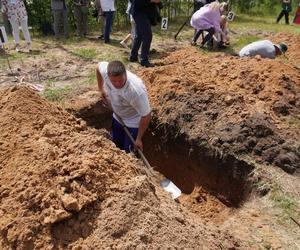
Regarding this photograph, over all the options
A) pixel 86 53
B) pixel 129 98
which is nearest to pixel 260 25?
pixel 86 53

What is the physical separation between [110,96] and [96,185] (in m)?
2.07

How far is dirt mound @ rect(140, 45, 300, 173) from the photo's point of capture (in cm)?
538

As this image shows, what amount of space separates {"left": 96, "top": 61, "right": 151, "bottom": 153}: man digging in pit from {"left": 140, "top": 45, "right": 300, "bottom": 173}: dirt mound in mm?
958

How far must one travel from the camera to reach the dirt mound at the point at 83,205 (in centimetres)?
302

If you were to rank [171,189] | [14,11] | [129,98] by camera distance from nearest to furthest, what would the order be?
[129,98] → [171,189] → [14,11]

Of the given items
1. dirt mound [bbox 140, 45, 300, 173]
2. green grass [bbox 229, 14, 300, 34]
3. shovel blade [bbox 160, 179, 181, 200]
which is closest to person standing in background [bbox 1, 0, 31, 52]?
dirt mound [bbox 140, 45, 300, 173]

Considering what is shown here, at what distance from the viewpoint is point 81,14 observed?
11.2 meters

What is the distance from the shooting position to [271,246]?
384cm

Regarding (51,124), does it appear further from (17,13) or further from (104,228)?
(17,13)

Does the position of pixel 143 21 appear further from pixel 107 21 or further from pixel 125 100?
pixel 125 100

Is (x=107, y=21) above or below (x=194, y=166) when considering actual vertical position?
above

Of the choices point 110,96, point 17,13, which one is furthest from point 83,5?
point 110,96

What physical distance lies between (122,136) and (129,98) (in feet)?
3.26

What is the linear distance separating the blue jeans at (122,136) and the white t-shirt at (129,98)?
113mm
